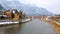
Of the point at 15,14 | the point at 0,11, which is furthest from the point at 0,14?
the point at 15,14

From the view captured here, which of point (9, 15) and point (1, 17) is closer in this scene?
point (1, 17)

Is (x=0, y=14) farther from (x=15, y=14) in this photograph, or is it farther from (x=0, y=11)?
(x=15, y=14)

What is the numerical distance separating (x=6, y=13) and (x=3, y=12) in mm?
680

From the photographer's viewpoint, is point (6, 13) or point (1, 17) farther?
point (6, 13)

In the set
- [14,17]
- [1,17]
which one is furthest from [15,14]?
[1,17]

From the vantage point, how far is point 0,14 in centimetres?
2123

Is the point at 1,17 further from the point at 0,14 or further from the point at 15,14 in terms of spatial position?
the point at 15,14

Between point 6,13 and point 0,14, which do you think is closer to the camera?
point 0,14

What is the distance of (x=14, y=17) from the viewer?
2167cm

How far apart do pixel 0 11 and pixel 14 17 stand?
1.77m

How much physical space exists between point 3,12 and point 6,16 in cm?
86

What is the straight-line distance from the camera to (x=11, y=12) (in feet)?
70.4

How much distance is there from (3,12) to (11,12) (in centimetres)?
Answer: 119

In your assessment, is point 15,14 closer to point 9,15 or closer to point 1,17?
point 9,15
